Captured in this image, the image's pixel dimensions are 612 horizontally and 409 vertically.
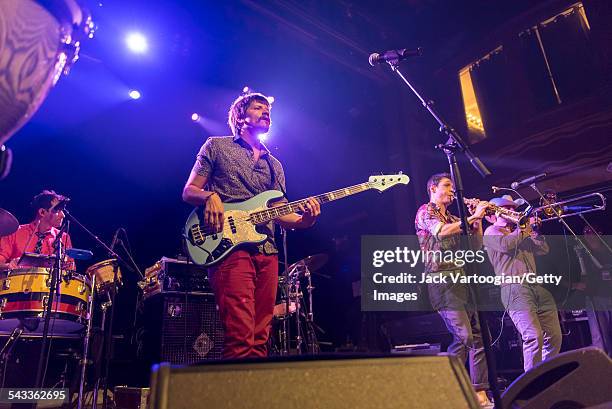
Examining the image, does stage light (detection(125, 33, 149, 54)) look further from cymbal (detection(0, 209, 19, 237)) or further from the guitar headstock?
the guitar headstock

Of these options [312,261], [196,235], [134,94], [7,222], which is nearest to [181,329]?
[312,261]

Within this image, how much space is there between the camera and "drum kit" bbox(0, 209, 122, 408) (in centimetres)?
429

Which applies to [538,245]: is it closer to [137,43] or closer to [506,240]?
[506,240]

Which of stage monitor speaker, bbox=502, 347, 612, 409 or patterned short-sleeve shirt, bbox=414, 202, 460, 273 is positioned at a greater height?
patterned short-sleeve shirt, bbox=414, 202, 460, 273

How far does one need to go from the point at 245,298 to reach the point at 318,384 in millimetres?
1683

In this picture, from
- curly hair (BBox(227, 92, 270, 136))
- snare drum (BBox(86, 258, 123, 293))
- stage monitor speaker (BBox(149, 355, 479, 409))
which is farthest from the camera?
snare drum (BBox(86, 258, 123, 293))

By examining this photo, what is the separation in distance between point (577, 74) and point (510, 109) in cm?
106

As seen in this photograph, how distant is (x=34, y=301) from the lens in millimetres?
4367

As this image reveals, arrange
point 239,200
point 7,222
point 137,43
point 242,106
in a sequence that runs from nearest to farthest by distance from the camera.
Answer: point 239,200, point 242,106, point 7,222, point 137,43

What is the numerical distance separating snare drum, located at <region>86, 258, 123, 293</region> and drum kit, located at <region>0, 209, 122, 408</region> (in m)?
0.03

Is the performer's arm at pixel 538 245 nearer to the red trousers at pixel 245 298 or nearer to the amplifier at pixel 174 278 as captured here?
the red trousers at pixel 245 298

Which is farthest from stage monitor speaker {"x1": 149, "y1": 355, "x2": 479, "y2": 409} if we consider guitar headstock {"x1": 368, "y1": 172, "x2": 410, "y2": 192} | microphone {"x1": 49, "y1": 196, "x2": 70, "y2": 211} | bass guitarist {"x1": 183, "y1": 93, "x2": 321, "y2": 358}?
microphone {"x1": 49, "y1": 196, "x2": 70, "y2": 211}

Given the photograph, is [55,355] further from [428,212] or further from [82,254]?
[428,212]

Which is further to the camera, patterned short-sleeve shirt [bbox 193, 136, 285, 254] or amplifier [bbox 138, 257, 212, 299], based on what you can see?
amplifier [bbox 138, 257, 212, 299]
